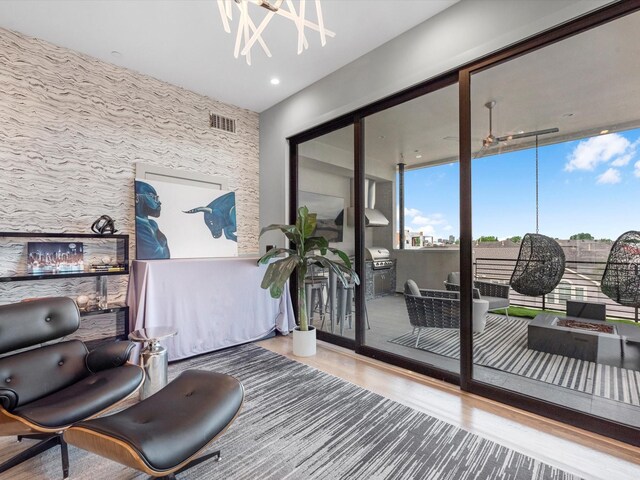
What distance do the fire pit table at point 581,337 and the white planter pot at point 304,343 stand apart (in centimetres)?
205

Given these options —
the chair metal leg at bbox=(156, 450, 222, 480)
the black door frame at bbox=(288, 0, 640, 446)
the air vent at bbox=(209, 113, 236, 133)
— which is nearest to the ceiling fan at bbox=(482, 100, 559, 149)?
the black door frame at bbox=(288, 0, 640, 446)

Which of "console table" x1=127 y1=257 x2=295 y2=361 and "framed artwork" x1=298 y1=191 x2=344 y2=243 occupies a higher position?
"framed artwork" x1=298 y1=191 x2=344 y2=243

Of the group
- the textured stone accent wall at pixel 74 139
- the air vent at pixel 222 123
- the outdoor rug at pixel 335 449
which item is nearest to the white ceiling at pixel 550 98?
the outdoor rug at pixel 335 449

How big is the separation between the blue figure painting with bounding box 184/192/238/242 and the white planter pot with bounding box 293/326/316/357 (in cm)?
179

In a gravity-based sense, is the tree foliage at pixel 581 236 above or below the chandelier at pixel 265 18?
below

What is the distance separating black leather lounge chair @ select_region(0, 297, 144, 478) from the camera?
154cm

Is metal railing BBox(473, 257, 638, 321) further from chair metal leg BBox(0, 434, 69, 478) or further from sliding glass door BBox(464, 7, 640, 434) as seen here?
chair metal leg BBox(0, 434, 69, 478)

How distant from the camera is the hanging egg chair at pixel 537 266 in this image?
2289mm

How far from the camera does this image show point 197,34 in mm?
3033

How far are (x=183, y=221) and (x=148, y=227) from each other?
1.36 ft

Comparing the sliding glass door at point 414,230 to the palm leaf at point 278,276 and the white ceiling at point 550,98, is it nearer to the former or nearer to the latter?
the white ceiling at point 550,98

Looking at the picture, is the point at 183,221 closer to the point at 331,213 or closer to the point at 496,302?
the point at 331,213

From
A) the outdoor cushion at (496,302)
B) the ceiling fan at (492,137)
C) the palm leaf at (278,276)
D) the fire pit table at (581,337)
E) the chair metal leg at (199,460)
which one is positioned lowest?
the chair metal leg at (199,460)

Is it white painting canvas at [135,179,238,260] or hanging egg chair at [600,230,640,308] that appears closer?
hanging egg chair at [600,230,640,308]
